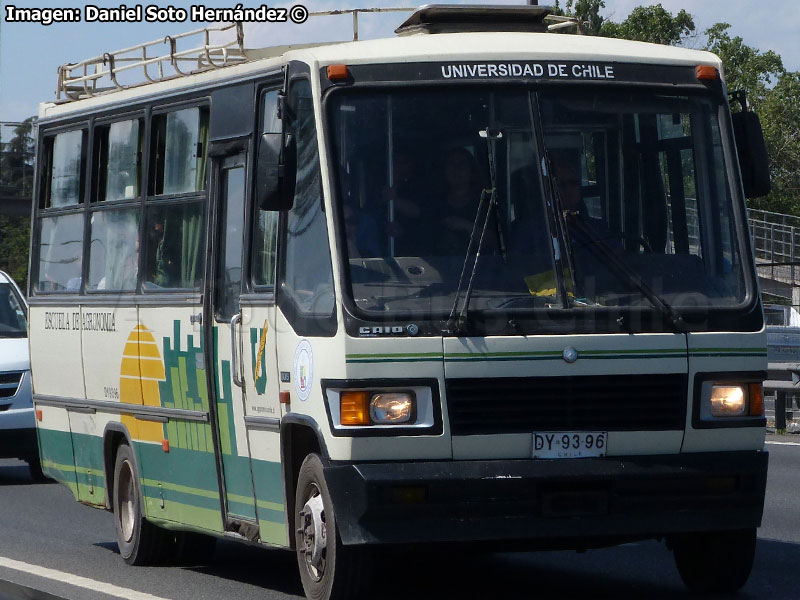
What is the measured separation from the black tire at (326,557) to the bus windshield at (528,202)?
912 mm

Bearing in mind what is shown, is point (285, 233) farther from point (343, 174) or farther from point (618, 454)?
point (618, 454)

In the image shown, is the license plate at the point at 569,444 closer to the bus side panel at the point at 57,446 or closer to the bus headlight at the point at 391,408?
the bus headlight at the point at 391,408

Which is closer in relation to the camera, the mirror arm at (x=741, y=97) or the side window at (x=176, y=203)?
the mirror arm at (x=741, y=97)

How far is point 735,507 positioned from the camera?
8461mm

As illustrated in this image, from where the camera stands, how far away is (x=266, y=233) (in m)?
9.35

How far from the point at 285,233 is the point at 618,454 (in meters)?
2.02

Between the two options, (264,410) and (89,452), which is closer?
(264,410)

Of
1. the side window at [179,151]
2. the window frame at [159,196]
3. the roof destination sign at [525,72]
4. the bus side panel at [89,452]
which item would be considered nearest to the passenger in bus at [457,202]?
the roof destination sign at [525,72]

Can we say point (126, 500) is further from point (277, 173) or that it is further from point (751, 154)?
point (751, 154)

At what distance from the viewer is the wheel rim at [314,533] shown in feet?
27.9

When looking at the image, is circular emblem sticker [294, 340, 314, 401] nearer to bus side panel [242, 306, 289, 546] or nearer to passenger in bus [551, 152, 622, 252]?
bus side panel [242, 306, 289, 546]

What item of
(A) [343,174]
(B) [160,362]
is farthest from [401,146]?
(B) [160,362]

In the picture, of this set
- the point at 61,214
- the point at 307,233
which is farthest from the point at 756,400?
the point at 61,214

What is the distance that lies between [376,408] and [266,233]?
156 cm
